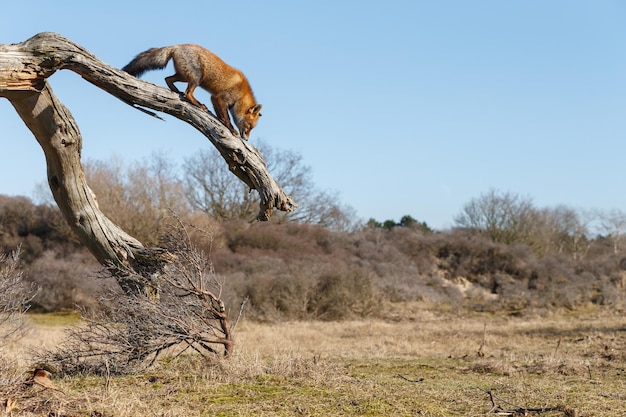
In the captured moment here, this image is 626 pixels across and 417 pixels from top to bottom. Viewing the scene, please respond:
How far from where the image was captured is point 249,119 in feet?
35.3

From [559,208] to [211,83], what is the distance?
4560 cm

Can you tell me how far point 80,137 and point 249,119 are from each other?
2884 mm

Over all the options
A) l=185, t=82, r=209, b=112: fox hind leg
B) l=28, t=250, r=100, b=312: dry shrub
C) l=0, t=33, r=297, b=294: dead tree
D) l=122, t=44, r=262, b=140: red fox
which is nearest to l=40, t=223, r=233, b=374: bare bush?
l=0, t=33, r=297, b=294: dead tree

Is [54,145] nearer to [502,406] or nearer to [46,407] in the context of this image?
[46,407]

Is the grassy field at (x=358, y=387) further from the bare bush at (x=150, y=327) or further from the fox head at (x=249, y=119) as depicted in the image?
the fox head at (x=249, y=119)

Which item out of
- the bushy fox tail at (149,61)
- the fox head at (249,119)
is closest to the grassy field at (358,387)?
the fox head at (249,119)

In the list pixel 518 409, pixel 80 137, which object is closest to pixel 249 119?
pixel 80 137

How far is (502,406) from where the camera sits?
717cm

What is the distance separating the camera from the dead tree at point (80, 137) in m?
7.46

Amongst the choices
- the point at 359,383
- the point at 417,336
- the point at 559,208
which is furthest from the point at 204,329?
the point at 559,208

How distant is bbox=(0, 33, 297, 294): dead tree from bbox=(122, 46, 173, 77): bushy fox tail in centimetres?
58

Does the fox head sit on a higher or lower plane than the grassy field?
higher

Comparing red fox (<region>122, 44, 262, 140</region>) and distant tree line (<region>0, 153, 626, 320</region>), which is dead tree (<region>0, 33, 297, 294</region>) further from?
distant tree line (<region>0, 153, 626, 320</region>)

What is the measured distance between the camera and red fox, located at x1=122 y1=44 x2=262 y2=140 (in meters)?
8.71
